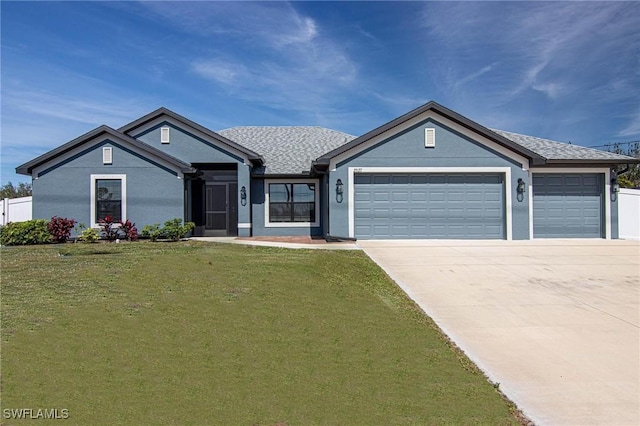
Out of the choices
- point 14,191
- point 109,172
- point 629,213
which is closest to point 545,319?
point 629,213

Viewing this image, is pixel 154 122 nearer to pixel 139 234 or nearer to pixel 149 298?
pixel 139 234

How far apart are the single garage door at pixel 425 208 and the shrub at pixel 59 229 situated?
11.2 metres

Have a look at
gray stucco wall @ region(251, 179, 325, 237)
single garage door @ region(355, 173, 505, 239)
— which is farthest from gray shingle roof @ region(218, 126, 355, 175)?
single garage door @ region(355, 173, 505, 239)

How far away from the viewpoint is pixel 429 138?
52.9 ft

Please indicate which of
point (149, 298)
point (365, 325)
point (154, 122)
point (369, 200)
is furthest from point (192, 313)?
point (154, 122)

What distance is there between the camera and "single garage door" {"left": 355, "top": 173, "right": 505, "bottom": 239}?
52.9 feet

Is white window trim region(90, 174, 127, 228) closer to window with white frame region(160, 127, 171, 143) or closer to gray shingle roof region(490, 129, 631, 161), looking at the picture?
window with white frame region(160, 127, 171, 143)

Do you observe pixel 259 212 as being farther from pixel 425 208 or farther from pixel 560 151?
pixel 560 151

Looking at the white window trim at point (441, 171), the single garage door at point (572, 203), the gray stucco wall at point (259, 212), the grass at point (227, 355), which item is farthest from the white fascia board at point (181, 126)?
the single garage door at point (572, 203)

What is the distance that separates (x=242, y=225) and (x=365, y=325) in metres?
12.9

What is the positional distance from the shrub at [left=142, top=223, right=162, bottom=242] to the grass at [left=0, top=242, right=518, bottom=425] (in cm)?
797

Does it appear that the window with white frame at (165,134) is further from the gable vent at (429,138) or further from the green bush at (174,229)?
the gable vent at (429,138)

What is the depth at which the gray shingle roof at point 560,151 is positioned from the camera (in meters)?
16.4

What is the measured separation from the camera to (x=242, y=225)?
57.8 feet
